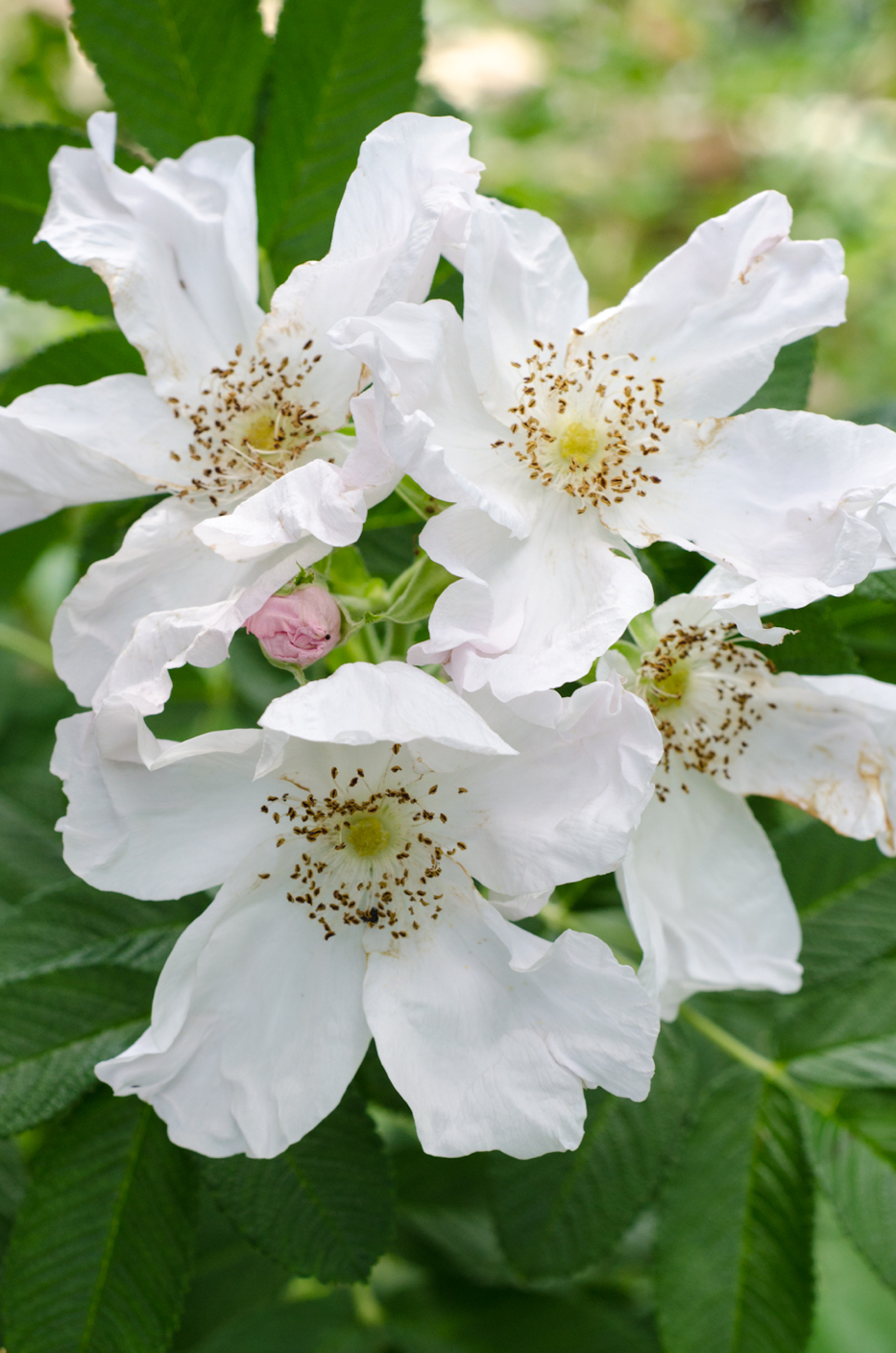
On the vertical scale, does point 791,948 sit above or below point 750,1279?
above

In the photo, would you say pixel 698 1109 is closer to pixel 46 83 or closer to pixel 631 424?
pixel 631 424

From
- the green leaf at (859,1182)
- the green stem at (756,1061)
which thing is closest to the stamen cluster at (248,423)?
the green stem at (756,1061)

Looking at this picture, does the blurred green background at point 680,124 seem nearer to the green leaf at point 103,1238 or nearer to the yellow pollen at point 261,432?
the yellow pollen at point 261,432

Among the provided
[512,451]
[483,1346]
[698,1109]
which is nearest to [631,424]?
[512,451]

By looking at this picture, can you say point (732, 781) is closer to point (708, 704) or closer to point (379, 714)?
point (708, 704)

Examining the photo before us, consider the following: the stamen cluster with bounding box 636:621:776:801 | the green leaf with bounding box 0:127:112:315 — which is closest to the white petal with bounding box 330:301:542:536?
the stamen cluster with bounding box 636:621:776:801

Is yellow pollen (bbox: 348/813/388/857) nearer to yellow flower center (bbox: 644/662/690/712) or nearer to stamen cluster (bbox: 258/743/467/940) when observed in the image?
stamen cluster (bbox: 258/743/467/940)
